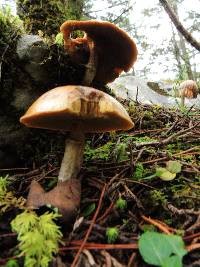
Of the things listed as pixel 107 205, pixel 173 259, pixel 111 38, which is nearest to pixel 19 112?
pixel 111 38

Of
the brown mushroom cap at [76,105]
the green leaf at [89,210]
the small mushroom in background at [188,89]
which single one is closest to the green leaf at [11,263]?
the green leaf at [89,210]

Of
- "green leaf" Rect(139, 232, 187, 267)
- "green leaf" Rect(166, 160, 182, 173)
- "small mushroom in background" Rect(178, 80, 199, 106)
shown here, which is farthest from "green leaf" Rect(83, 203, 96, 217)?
"small mushroom in background" Rect(178, 80, 199, 106)

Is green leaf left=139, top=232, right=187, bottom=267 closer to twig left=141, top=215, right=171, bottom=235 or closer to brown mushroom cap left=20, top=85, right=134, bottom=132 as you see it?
twig left=141, top=215, right=171, bottom=235

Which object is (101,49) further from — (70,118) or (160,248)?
(160,248)

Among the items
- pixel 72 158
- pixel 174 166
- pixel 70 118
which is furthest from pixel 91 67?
pixel 174 166

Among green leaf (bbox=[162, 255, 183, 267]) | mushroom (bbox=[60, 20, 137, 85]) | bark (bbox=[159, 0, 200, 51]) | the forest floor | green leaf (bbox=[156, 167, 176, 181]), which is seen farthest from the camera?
bark (bbox=[159, 0, 200, 51])

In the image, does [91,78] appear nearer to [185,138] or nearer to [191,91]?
[185,138]
